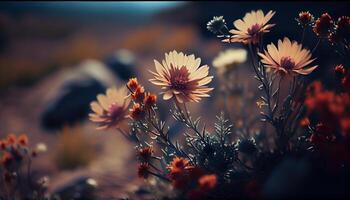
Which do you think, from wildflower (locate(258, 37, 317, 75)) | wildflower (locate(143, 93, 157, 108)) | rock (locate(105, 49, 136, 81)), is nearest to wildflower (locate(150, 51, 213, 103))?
wildflower (locate(143, 93, 157, 108))

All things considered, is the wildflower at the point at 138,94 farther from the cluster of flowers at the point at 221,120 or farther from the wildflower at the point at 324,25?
the wildflower at the point at 324,25

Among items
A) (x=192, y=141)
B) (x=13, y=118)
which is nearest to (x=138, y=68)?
(x=13, y=118)

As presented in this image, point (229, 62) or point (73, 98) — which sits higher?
point (73, 98)

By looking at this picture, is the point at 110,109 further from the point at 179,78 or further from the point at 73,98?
the point at 73,98

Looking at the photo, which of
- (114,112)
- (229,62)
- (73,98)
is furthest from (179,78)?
(73,98)

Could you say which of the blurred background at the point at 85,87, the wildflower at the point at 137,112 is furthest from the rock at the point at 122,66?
the wildflower at the point at 137,112

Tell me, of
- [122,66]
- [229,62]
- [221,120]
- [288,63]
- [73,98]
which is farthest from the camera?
[122,66]
